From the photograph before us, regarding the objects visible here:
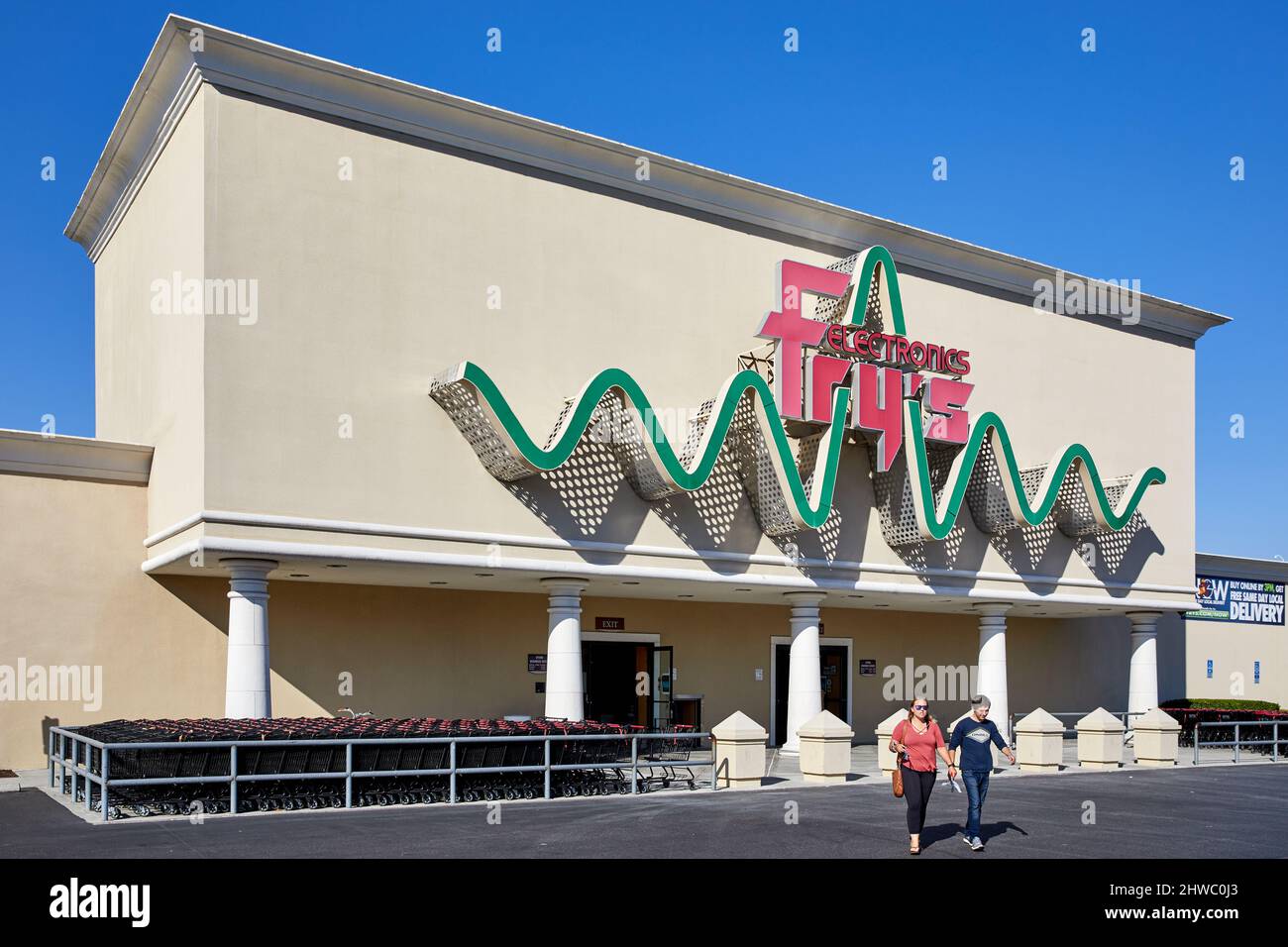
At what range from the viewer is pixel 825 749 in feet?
74.0

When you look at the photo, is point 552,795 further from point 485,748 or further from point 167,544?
point 167,544

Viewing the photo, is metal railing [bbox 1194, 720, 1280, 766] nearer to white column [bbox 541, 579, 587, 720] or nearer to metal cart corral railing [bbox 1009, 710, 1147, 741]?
metal cart corral railing [bbox 1009, 710, 1147, 741]

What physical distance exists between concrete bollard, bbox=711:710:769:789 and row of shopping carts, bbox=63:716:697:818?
1108 millimetres

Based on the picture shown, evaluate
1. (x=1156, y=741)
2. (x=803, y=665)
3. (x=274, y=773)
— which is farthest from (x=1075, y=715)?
(x=274, y=773)

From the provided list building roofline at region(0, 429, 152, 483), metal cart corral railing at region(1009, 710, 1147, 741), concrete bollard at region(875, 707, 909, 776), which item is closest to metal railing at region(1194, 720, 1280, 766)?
metal cart corral railing at region(1009, 710, 1147, 741)

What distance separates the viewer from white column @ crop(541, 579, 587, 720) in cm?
2502

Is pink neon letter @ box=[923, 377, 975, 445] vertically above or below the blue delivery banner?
above

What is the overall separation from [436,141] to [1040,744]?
1682cm

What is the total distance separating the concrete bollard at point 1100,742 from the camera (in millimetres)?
27328

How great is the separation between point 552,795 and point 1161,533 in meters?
23.6

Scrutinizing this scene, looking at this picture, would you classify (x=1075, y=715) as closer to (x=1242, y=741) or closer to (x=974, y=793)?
(x=1242, y=741)
